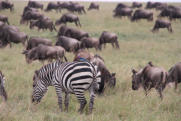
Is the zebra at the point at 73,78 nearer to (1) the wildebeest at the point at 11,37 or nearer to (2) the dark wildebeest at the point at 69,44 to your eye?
(2) the dark wildebeest at the point at 69,44

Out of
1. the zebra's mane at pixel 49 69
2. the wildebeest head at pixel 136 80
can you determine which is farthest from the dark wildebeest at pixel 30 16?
the zebra's mane at pixel 49 69

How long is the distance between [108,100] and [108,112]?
827 mm

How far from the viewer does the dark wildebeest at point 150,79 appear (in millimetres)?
8812

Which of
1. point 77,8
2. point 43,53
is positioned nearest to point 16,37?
point 43,53

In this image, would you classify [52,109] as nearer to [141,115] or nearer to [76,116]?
[76,116]

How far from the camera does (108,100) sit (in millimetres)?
7797

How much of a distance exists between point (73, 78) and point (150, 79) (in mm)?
3379

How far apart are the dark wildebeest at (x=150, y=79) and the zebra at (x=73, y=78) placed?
2.60 meters

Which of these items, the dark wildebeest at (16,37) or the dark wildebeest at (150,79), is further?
the dark wildebeest at (16,37)

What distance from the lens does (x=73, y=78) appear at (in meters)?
6.21

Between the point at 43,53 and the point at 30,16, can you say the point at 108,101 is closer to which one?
the point at 43,53

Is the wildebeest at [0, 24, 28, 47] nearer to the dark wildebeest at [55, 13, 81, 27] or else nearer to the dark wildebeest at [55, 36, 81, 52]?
the dark wildebeest at [55, 36, 81, 52]

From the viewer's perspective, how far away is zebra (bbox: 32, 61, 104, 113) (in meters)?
6.18

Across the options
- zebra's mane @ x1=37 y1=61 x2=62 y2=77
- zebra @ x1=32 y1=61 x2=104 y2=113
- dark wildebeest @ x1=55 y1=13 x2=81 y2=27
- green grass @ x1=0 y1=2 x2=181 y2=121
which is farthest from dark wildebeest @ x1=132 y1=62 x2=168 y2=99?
dark wildebeest @ x1=55 y1=13 x2=81 y2=27
